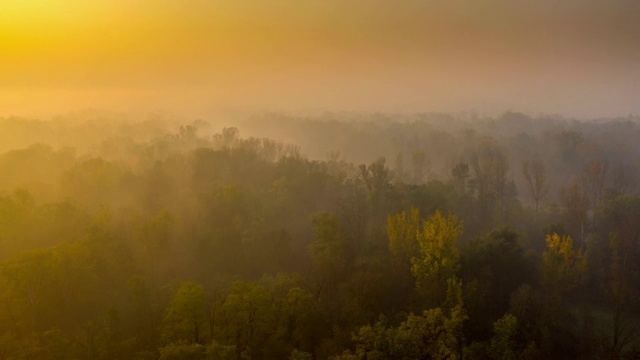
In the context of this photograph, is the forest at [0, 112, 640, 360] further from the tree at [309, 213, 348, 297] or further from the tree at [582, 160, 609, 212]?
the tree at [582, 160, 609, 212]

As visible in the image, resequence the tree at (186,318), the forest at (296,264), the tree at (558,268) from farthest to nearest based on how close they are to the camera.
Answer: the tree at (558,268)
the forest at (296,264)
the tree at (186,318)

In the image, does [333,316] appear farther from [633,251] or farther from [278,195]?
[633,251]

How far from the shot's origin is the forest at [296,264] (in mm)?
20750

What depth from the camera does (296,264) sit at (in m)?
34.3

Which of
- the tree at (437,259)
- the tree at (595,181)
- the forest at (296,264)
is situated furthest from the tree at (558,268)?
the tree at (595,181)

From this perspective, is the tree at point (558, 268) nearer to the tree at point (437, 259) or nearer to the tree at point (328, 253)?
the tree at point (437, 259)

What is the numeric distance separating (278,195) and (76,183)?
2100 centimetres

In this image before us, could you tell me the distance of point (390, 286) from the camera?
2680 centimetres

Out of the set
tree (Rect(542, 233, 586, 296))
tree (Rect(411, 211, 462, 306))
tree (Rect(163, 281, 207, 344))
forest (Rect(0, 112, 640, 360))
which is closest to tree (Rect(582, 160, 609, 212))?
forest (Rect(0, 112, 640, 360))

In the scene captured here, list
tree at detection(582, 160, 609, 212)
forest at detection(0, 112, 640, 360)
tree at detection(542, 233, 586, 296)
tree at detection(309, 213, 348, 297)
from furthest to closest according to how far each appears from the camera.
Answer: tree at detection(582, 160, 609, 212) → tree at detection(542, 233, 586, 296) → tree at detection(309, 213, 348, 297) → forest at detection(0, 112, 640, 360)

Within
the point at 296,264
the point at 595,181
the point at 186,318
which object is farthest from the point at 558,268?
the point at 595,181

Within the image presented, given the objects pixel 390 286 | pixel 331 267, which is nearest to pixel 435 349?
pixel 390 286

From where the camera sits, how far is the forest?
20.8 m

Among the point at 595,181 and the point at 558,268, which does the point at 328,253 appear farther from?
the point at 595,181
